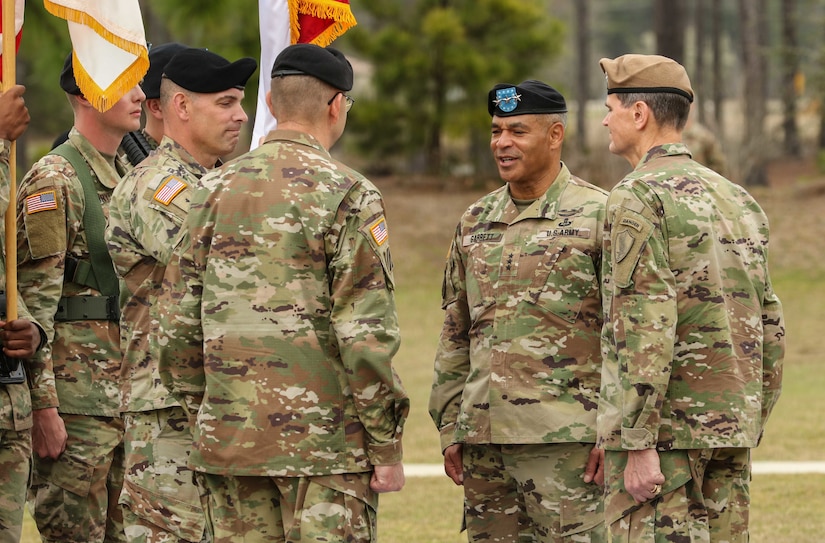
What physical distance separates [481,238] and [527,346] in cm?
51

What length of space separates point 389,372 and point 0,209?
1928 millimetres

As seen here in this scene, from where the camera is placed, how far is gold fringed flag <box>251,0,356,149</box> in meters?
5.88

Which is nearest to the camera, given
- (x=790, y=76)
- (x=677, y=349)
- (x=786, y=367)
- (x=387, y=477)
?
(x=387, y=477)

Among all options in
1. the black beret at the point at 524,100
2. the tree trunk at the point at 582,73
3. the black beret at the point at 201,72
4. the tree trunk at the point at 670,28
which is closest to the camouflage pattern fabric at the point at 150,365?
the black beret at the point at 201,72

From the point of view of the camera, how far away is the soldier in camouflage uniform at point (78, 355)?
17.2 ft

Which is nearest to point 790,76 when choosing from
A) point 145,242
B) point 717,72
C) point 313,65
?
point 717,72

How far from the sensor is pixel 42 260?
5.16 m

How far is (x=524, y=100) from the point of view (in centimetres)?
489

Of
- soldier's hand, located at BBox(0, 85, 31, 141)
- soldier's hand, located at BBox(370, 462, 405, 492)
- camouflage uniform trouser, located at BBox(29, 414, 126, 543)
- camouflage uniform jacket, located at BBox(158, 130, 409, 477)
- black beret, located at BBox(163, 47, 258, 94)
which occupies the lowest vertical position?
camouflage uniform trouser, located at BBox(29, 414, 126, 543)

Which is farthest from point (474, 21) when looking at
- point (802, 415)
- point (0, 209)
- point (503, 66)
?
point (0, 209)

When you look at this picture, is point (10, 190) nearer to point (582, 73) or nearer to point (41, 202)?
point (41, 202)

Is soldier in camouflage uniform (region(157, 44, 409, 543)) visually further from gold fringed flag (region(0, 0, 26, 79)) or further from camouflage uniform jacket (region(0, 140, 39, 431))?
gold fringed flag (region(0, 0, 26, 79))

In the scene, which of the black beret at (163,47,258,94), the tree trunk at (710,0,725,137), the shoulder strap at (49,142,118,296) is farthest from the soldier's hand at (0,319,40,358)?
the tree trunk at (710,0,725,137)

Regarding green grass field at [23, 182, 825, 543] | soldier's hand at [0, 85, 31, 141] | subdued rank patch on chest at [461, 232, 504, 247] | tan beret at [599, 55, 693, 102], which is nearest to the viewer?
tan beret at [599, 55, 693, 102]
